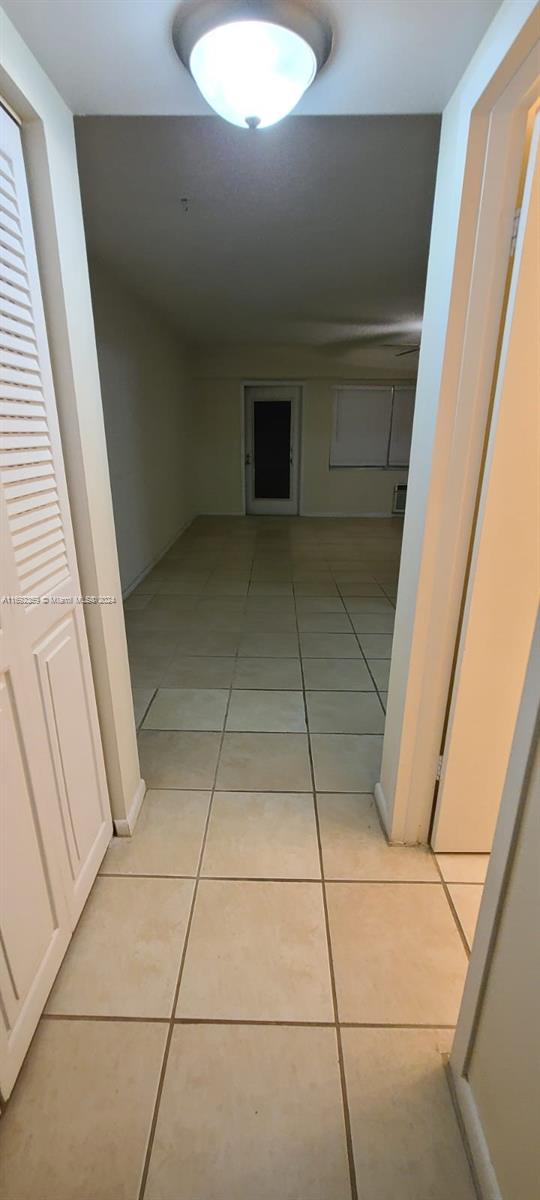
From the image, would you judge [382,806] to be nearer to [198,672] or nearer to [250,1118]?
[250,1118]

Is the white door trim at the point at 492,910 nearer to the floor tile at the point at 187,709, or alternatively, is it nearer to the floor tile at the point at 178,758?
the floor tile at the point at 178,758

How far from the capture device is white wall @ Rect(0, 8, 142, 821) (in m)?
1.07

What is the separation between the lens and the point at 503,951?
2.81 ft

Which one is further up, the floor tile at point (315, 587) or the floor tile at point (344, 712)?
the floor tile at point (344, 712)

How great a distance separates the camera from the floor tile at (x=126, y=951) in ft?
3.95

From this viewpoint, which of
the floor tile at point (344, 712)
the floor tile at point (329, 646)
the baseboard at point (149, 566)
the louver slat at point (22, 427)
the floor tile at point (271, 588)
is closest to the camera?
the louver slat at point (22, 427)

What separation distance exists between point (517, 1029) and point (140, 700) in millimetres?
2008

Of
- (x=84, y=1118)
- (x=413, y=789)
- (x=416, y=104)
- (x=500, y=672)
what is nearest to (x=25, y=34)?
(x=416, y=104)

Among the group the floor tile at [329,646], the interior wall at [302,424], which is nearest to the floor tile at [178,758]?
the floor tile at [329,646]

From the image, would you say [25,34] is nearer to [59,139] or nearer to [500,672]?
[59,139]

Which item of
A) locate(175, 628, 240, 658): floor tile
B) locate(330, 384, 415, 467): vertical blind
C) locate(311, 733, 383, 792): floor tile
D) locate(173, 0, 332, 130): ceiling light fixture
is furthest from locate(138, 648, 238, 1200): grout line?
locate(330, 384, 415, 467): vertical blind

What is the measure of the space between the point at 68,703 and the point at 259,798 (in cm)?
87

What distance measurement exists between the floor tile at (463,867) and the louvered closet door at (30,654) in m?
1.09

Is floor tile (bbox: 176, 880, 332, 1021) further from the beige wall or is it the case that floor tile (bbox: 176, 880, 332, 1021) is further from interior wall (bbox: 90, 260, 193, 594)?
interior wall (bbox: 90, 260, 193, 594)
